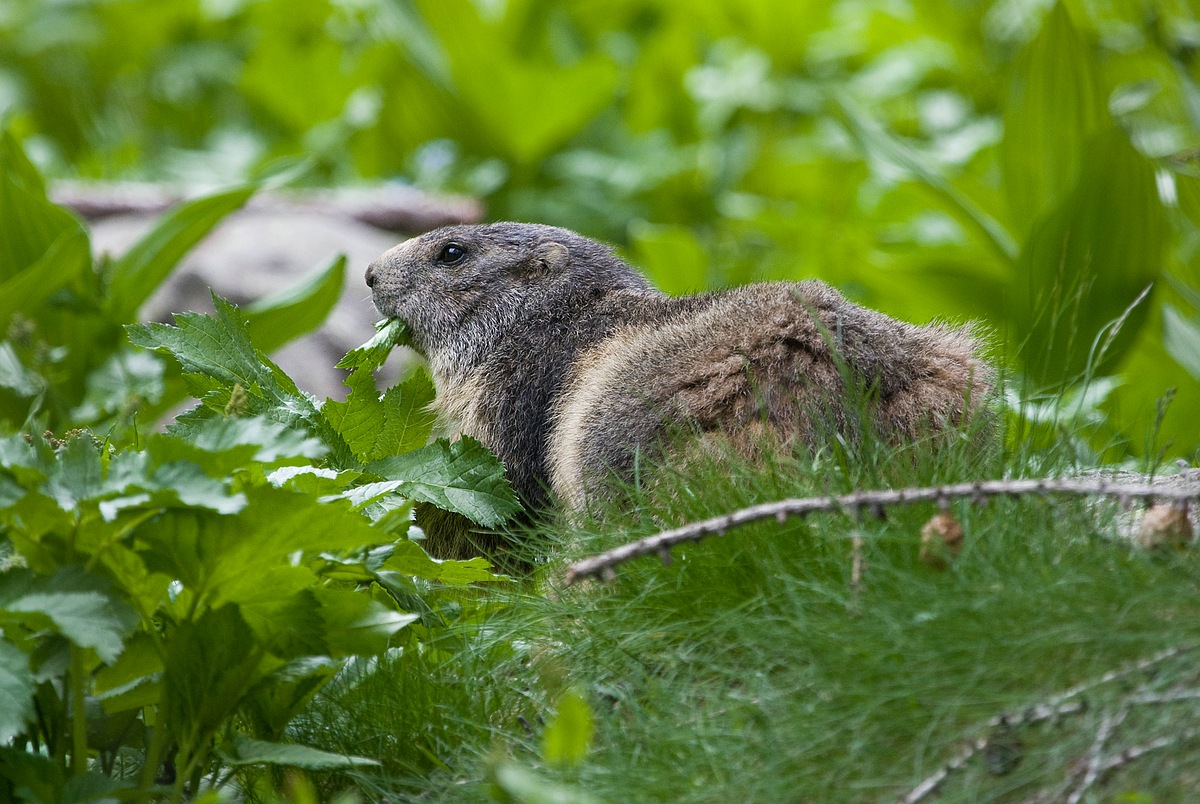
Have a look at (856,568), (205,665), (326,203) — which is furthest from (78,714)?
(326,203)

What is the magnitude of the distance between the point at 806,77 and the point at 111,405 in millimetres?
6337

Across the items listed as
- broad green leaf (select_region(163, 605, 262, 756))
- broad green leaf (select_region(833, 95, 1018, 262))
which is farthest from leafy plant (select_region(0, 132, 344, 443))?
broad green leaf (select_region(833, 95, 1018, 262))

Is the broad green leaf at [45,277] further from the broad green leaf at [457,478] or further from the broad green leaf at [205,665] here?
the broad green leaf at [205,665]

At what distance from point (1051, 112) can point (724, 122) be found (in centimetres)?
357

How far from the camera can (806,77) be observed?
9.28 meters

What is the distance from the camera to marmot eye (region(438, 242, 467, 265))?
12.8ft

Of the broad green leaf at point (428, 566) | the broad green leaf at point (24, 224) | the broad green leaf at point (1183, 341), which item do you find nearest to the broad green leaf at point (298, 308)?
the broad green leaf at point (24, 224)

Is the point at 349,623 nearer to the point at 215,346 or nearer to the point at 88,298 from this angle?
the point at 215,346

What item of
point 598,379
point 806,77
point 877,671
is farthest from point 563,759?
point 806,77

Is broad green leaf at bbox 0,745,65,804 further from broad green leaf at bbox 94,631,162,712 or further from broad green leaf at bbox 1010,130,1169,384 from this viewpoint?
broad green leaf at bbox 1010,130,1169,384

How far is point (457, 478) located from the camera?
296 cm

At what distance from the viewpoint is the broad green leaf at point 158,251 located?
500 centimetres

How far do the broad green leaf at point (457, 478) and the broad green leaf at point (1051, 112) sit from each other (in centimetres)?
329

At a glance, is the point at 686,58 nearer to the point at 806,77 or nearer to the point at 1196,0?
the point at 806,77
